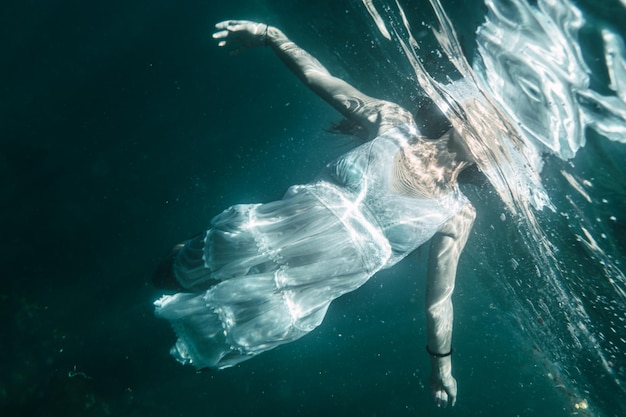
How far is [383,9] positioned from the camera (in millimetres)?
4168

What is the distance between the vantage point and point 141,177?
7637 mm

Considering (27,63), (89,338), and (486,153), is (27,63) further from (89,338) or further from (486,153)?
(486,153)

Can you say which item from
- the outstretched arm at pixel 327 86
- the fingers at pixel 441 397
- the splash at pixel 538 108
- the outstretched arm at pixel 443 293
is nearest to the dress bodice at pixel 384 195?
the outstretched arm at pixel 327 86

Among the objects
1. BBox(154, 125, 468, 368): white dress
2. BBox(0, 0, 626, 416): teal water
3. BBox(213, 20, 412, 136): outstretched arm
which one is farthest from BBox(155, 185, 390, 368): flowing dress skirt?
BBox(0, 0, 626, 416): teal water

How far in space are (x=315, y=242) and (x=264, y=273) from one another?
1.52 feet

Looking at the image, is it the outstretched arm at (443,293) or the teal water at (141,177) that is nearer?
the outstretched arm at (443,293)

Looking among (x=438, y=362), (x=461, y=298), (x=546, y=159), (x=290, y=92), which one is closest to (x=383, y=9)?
(x=546, y=159)

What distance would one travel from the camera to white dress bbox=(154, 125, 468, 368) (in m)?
2.57

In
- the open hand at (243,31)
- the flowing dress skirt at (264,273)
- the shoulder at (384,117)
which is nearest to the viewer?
the flowing dress skirt at (264,273)

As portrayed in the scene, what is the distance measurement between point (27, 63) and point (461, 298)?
1638cm

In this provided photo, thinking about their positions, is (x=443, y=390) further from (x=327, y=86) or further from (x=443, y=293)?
(x=327, y=86)

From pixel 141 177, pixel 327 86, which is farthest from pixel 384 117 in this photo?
pixel 141 177

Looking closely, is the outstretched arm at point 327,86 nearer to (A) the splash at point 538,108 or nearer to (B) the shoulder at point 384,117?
(B) the shoulder at point 384,117

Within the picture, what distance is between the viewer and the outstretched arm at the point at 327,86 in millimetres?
3158
